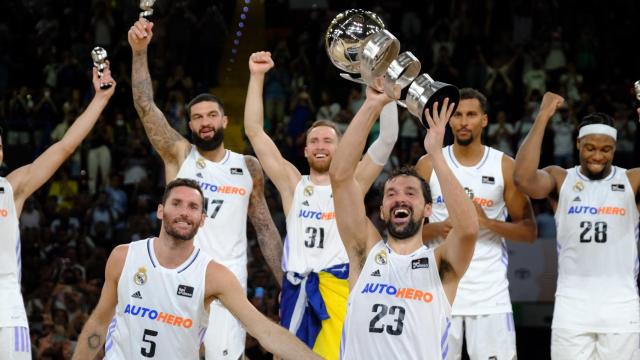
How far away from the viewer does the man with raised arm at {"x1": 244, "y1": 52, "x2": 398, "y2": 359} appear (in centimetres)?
830

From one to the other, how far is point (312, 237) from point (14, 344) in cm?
225

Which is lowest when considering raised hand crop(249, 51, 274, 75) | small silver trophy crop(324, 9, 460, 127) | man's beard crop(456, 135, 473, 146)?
man's beard crop(456, 135, 473, 146)

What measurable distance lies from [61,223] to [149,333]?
8890 millimetres

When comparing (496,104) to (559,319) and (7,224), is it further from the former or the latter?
(7,224)

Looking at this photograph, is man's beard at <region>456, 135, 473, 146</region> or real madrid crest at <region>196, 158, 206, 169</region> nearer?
man's beard at <region>456, 135, 473, 146</region>

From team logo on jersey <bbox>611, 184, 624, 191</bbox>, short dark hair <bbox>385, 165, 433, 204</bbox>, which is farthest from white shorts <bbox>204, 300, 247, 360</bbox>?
team logo on jersey <bbox>611, 184, 624, 191</bbox>

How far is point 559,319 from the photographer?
8.32 meters

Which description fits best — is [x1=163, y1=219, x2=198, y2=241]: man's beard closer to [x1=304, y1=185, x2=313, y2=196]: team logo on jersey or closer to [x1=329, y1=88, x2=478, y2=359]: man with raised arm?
[x1=329, y1=88, x2=478, y2=359]: man with raised arm

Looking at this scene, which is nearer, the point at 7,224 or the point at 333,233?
the point at 7,224

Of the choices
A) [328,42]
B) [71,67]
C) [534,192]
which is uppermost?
[71,67]

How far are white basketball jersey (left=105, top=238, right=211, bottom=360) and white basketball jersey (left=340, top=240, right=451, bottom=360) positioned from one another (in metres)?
0.95

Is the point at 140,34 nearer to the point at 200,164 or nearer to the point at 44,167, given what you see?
the point at 200,164

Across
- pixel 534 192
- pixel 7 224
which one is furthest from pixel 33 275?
pixel 534 192

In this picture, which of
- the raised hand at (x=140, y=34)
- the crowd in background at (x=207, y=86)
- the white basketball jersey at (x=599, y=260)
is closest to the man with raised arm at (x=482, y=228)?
the white basketball jersey at (x=599, y=260)
